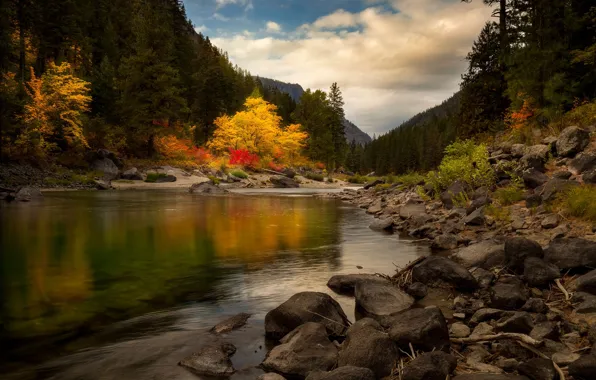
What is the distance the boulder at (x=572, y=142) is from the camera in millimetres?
13555

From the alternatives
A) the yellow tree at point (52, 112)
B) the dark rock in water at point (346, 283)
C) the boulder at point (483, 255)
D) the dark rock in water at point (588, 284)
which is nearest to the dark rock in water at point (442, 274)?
the dark rock in water at point (346, 283)

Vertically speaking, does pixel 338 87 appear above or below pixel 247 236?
above

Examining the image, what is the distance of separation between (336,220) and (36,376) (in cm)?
1500

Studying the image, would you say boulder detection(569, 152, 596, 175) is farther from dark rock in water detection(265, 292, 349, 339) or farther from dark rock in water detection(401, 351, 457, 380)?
dark rock in water detection(401, 351, 457, 380)

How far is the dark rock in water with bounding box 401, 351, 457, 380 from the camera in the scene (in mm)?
3867

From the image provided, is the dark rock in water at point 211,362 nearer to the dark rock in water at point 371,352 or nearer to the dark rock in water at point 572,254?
the dark rock in water at point 371,352

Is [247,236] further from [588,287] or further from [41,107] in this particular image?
[41,107]

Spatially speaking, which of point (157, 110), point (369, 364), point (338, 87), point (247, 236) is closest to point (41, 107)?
point (157, 110)

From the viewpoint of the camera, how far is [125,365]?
4703 mm

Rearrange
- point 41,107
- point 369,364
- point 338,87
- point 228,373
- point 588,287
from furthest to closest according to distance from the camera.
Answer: point 338,87, point 41,107, point 588,287, point 228,373, point 369,364

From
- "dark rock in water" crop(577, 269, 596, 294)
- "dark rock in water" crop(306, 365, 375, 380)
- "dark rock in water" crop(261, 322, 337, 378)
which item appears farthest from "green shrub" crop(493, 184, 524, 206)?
"dark rock in water" crop(306, 365, 375, 380)

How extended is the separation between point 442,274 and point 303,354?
3756 millimetres

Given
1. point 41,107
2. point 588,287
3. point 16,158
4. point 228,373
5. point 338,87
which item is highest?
point 338,87

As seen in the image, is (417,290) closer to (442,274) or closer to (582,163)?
(442,274)
